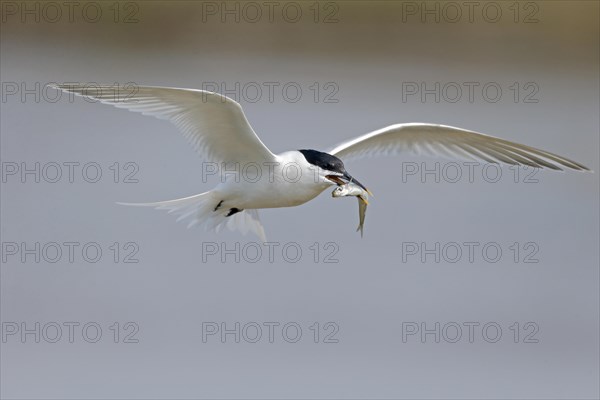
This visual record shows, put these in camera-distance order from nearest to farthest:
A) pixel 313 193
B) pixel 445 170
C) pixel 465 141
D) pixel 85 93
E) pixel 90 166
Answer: pixel 85 93 < pixel 313 193 < pixel 465 141 < pixel 90 166 < pixel 445 170

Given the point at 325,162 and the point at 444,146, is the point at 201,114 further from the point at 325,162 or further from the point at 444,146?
the point at 444,146

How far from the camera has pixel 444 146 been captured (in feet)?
6.82

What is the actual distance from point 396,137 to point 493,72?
170 cm

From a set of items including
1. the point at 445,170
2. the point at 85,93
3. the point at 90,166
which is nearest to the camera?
the point at 85,93

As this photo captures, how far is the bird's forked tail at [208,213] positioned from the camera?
1.90 metres

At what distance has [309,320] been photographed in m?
3.41

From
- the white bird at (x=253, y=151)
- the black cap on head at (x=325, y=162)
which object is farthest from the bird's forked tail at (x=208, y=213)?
the black cap on head at (x=325, y=162)

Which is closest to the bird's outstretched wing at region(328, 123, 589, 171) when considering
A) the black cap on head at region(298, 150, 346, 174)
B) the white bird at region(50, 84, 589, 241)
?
the white bird at region(50, 84, 589, 241)

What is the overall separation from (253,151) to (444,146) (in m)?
0.47

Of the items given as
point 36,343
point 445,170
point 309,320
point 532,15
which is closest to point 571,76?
point 532,15

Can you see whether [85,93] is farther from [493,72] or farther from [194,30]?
[493,72]

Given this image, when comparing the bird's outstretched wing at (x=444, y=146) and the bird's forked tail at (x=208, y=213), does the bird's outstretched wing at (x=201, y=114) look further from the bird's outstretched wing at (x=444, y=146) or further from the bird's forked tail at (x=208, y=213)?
the bird's outstretched wing at (x=444, y=146)

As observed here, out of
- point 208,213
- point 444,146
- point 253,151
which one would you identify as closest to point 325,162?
point 253,151

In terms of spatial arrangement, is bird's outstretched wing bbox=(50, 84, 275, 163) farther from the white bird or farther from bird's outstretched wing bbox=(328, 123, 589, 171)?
bird's outstretched wing bbox=(328, 123, 589, 171)
